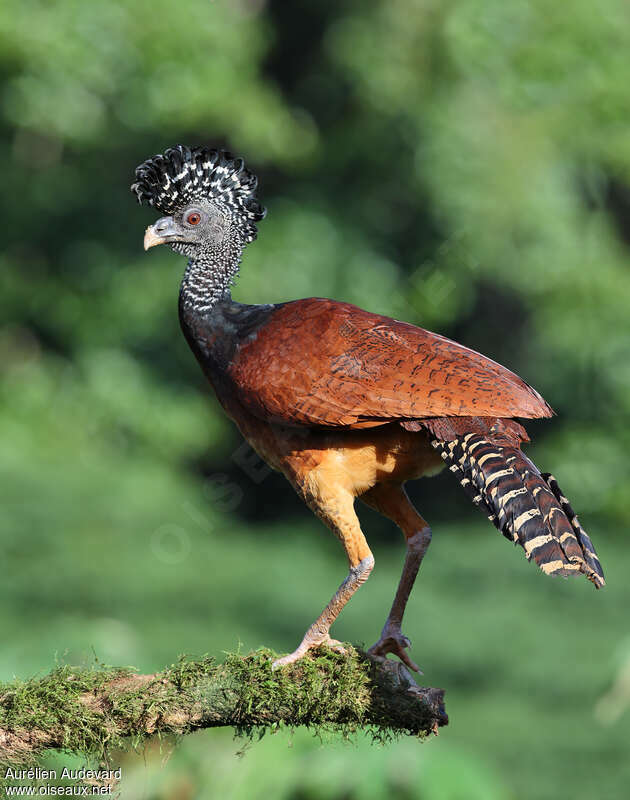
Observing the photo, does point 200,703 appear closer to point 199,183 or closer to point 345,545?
point 345,545

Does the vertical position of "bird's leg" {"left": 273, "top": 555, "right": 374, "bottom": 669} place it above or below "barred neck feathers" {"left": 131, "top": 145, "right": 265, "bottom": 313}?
below

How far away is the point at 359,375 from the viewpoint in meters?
4.61

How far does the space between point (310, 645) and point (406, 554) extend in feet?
1.91

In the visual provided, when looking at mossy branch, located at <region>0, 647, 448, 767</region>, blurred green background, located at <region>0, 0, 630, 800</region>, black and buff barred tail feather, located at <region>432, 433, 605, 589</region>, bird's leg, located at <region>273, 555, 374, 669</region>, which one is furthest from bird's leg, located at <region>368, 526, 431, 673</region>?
blurred green background, located at <region>0, 0, 630, 800</region>

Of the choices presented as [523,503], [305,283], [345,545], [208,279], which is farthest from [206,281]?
[305,283]

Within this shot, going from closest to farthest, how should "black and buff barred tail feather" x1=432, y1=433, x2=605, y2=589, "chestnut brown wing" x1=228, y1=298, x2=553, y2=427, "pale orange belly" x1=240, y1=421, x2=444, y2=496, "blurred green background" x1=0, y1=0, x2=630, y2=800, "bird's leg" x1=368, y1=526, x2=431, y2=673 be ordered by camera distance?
"black and buff barred tail feather" x1=432, y1=433, x2=605, y2=589, "chestnut brown wing" x1=228, y1=298, x2=553, y2=427, "pale orange belly" x1=240, y1=421, x2=444, y2=496, "bird's leg" x1=368, y1=526, x2=431, y2=673, "blurred green background" x1=0, y1=0, x2=630, y2=800

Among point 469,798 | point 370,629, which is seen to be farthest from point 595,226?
point 469,798

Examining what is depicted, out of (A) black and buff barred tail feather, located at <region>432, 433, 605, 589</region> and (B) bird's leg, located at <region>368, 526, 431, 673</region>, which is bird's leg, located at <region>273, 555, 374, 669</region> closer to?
(B) bird's leg, located at <region>368, 526, 431, 673</region>

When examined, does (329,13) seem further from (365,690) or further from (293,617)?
(365,690)

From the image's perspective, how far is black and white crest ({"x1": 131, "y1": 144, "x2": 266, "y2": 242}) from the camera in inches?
198

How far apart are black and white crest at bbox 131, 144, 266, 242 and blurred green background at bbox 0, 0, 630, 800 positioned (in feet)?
Answer: 27.7

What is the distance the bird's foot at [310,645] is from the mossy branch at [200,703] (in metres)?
0.04

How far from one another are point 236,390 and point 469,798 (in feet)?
9.18

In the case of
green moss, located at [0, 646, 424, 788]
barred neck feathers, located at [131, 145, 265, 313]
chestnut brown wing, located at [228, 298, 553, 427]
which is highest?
barred neck feathers, located at [131, 145, 265, 313]
